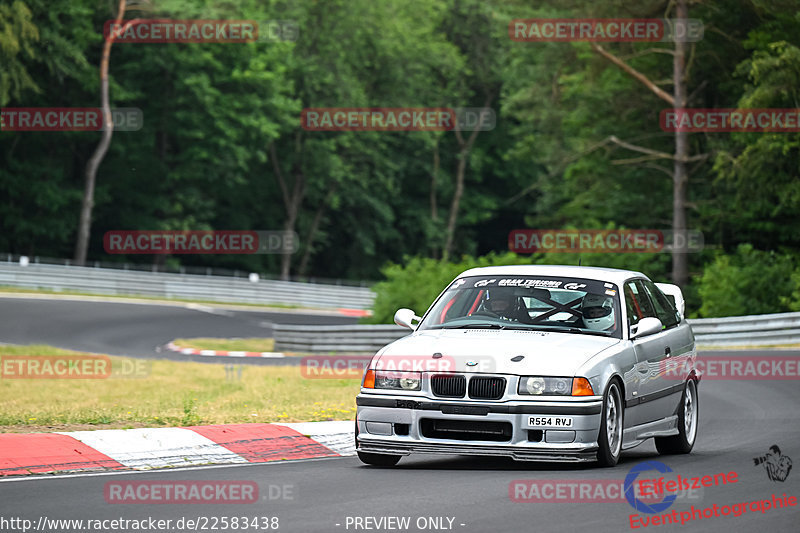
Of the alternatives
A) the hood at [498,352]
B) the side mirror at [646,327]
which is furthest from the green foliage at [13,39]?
the side mirror at [646,327]

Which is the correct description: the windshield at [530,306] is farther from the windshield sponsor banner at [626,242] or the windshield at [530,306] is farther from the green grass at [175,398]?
the windshield sponsor banner at [626,242]

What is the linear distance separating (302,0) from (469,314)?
56420mm

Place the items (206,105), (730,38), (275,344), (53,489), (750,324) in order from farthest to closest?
(206,105) < (730,38) < (275,344) < (750,324) < (53,489)

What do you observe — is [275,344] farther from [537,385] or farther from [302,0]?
[302,0]

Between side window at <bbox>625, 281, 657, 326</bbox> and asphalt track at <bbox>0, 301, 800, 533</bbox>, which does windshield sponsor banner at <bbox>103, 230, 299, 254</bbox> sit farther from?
side window at <bbox>625, 281, 657, 326</bbox>

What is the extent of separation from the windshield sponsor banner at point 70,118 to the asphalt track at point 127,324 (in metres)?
13.9

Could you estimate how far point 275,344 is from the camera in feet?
106

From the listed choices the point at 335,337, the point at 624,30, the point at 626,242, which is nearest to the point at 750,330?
the point at 335,337

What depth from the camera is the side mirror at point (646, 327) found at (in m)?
10.4

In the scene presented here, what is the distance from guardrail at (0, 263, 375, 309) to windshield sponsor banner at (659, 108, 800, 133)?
564 inches

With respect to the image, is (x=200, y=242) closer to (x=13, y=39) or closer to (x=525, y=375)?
(x=13, y=39)

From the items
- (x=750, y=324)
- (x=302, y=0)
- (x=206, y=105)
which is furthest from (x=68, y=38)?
(x=750, y=324)

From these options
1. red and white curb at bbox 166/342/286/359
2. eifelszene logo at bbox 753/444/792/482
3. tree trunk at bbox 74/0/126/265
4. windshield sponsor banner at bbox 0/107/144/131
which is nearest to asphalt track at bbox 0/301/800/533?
eifelszene logo at bbox 753/444/792/482

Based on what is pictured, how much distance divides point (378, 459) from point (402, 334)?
19775mm
